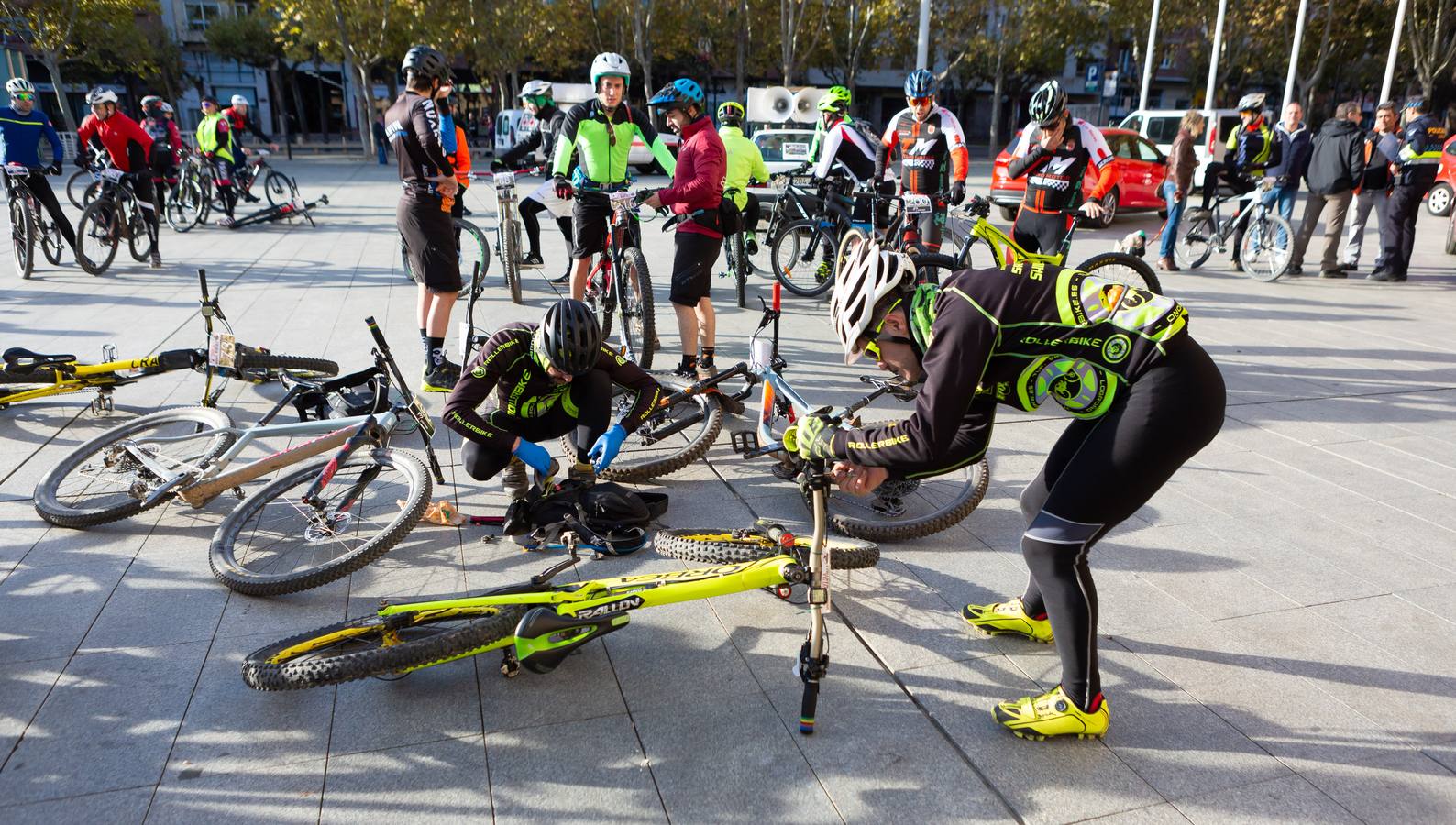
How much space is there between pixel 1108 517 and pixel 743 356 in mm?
4691

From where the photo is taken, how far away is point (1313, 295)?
991 centimetres

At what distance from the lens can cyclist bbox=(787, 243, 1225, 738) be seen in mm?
2504

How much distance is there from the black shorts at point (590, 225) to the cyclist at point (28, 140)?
253 inches

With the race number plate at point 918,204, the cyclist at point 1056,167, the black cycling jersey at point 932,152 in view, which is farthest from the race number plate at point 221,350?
the black cycling jersey at point 932,152

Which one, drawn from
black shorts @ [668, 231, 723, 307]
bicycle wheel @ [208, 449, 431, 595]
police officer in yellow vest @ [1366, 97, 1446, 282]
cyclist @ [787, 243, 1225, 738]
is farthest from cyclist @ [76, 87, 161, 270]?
police officer in yellow vest @ [1366, 97, 1446, 282]

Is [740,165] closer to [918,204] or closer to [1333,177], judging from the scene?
[918,204]

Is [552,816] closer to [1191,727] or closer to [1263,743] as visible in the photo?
[1191,727]

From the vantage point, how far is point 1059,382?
8.45 ft

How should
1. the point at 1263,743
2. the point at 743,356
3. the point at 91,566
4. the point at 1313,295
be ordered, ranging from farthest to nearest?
the point at 1313,295, the point at 743,356, the point at 91,566, the point at 1263,743

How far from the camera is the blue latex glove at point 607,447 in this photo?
3756 mm

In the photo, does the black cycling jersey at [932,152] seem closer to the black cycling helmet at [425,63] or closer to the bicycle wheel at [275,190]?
the black cycling helmet at [425,63]

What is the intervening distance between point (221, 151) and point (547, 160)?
26.2 feet

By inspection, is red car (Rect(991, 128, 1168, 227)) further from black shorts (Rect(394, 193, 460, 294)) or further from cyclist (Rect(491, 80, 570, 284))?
black shorts (Rect(394, 193, 460, 294))

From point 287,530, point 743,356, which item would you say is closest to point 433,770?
point 287,530
